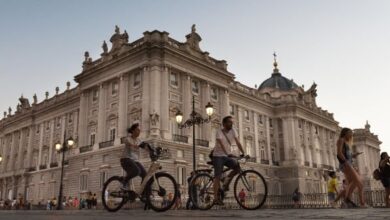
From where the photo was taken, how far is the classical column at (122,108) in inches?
1499

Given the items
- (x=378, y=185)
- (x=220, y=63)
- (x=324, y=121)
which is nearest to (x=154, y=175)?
(x=220, y=63)

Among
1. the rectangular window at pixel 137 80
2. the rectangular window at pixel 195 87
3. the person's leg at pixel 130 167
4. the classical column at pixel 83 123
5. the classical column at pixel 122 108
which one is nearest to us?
the person's leg at pixel 130 167

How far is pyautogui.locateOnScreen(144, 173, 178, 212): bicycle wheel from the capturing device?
9125mm

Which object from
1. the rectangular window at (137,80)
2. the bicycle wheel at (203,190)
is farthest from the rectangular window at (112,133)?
the bicycle wheel at (203,190)

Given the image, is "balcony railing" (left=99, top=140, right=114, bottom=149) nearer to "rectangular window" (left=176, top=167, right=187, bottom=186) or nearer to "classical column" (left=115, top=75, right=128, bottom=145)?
"classical column" (left=115, top=75, right=128, bottom=145)

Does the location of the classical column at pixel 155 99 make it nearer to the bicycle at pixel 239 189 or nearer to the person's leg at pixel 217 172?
the bicycle at pixel 239 189

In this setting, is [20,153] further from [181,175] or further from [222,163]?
[222,163]

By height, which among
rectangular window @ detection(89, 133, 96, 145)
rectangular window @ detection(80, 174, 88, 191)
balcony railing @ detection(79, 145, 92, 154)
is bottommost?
rectangular window @ detection(80, 174, 88, 191)

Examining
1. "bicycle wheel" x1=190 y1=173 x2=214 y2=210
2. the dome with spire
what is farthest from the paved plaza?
the dome with spire

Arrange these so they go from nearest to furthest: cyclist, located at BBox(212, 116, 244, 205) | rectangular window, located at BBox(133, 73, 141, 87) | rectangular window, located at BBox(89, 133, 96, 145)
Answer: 1. cyclist, located at BBox(212, 116, 244, 205)
2. rectangular window, located at BBox(133, 73, 141, 87)
3. rectangular window, located at BBox(89, 133, 96, 145)

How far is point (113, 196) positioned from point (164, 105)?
2729cm

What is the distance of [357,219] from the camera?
541 centimetres

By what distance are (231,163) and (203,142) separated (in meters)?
30.9

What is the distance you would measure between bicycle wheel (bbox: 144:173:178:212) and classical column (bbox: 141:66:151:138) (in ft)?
86.1
